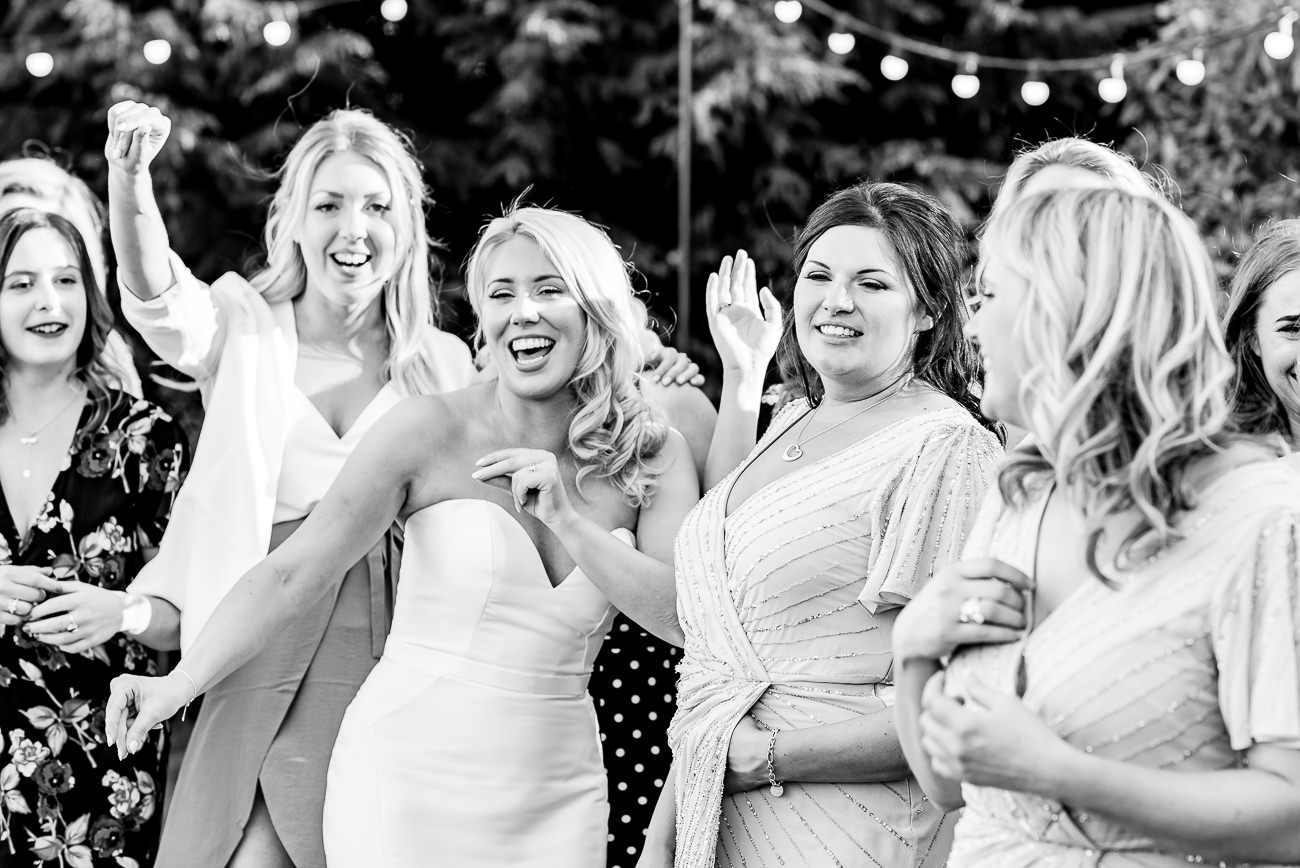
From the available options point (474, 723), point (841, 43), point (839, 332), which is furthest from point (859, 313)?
point (841, 43)

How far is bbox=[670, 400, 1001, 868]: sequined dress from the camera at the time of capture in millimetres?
2648

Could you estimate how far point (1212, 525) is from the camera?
6.09 ft

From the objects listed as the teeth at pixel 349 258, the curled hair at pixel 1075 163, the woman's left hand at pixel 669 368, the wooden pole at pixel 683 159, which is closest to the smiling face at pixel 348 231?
the teeth at pixel 349 258

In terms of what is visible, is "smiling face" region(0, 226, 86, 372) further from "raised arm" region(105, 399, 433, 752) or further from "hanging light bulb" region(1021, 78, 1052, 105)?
"hanging light bulb" region(1021, 78, 1052, 105)

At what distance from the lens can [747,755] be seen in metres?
2.72

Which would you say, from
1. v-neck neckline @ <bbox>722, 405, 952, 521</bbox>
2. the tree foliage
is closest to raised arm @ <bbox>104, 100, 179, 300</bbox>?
v-neck neckline @ <bbox>722, 405, 952, 521</bbox>

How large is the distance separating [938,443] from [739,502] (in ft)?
1.29

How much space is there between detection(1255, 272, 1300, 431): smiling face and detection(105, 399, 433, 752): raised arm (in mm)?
1606

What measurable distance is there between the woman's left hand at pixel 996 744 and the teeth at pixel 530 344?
1.48 m

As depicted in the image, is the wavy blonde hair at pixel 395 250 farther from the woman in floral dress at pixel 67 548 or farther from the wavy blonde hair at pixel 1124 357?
the wavy blonde hair at pixel 1124 357

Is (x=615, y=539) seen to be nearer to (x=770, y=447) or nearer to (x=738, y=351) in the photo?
(x=770, y=447)

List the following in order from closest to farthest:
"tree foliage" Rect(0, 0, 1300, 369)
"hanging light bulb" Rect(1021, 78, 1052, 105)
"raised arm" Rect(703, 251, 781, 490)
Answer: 1. "raised arm" Rect(703, 251, 781, 490)
2. "hanging light bulb" Rect(1021, 78, 1052, 105)
3. "tree foliage" Rect(0, 0, 1300, 369)

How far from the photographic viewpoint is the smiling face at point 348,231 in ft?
12.5

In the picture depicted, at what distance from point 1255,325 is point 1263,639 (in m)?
1.42
